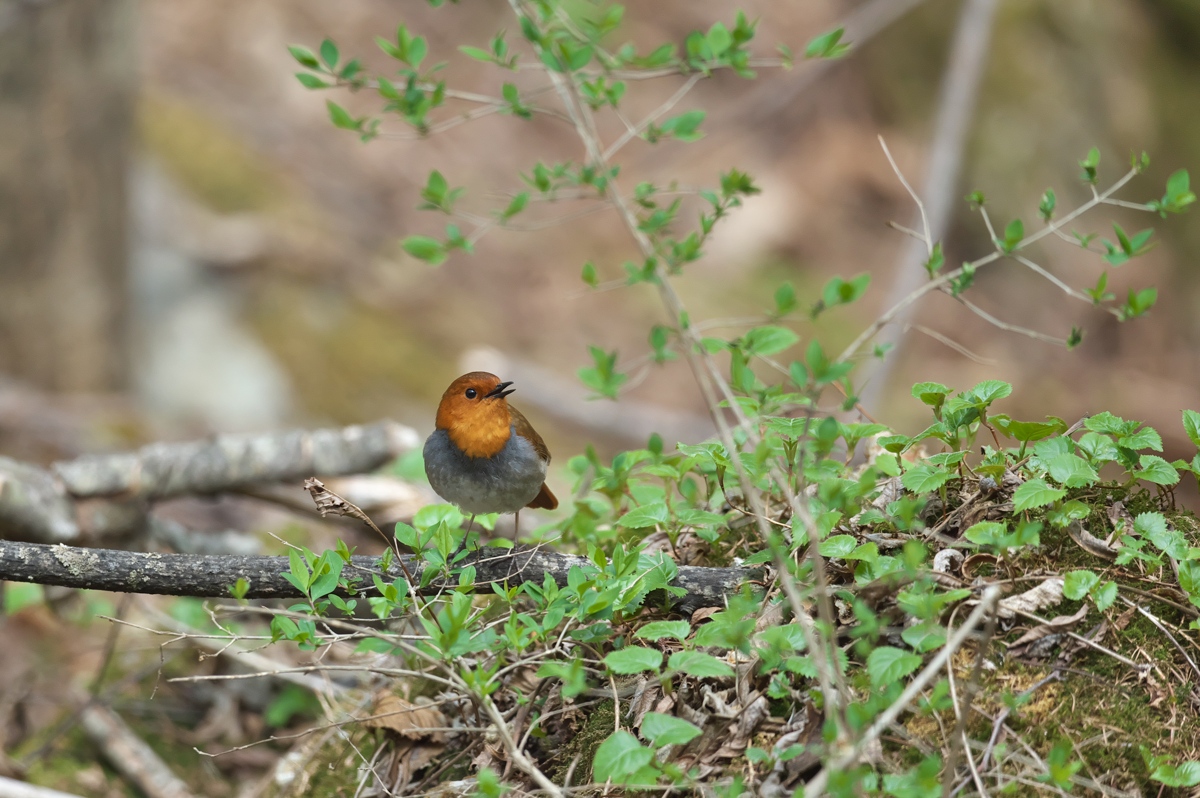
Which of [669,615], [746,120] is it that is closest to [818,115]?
[746,120]

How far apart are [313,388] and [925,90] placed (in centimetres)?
715

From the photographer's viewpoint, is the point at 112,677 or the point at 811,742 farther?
the point at 112,677

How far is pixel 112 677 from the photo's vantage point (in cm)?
398

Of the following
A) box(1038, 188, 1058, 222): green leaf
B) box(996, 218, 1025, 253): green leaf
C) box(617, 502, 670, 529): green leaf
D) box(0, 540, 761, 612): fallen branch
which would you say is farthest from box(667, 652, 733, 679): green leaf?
box(1038, 188, 1058, 222): green leaf

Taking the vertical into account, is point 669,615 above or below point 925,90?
below

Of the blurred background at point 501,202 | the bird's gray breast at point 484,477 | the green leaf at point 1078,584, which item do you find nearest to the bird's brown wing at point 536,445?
the bird's gray breast at point 484,477

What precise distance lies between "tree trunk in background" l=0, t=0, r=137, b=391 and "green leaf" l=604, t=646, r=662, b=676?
5076 millimetres

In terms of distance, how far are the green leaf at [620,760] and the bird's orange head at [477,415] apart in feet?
4.29

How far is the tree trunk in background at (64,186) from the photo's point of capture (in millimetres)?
5594

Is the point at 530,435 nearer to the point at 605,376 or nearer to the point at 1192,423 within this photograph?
the point at 605,376

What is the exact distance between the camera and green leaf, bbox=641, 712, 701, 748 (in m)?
1.84

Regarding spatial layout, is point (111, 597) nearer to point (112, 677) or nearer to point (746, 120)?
point (112, 677)

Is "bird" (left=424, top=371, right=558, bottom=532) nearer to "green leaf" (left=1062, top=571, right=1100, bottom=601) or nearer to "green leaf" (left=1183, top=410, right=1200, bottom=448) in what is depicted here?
"green leaf" (left=1062, top=571, right=1100, bottom=601)

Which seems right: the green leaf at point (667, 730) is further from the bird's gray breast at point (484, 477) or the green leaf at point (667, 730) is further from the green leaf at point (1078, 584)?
the bird's gray breast at point (484, 477)
